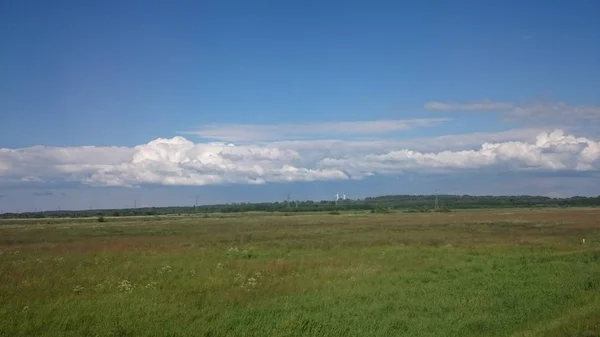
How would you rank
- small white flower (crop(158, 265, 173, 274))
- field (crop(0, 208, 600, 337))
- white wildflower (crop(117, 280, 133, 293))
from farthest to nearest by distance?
1. small white flower (crop(158, 265, 173, 274))
2. white wildflower (crop(117, 280, 133, 293))
3. field (crop(0, 208, 600, 337))

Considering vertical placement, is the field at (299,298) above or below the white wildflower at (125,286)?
below

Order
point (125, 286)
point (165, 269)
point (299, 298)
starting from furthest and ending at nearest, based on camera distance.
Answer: point (165, 269) → point (125, 286) → point (299, 298)

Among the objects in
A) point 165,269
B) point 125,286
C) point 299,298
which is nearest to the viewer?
point 299,298

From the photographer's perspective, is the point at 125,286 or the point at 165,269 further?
the point at 165,269

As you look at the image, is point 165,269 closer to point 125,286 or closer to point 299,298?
point 125,286

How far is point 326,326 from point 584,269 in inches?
577

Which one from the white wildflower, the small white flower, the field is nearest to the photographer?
the field

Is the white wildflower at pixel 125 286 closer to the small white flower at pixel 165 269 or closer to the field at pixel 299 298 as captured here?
the field at pixel 299 298

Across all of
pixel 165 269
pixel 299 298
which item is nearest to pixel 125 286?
pixel 299 298

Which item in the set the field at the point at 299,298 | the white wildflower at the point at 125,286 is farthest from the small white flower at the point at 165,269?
the white wildflower at the point at 125,286

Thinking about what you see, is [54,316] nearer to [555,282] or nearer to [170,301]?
[170,301]

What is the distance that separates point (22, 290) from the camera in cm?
1706

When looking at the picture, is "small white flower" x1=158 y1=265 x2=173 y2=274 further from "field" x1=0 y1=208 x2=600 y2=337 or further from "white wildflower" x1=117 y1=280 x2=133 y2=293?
"white wildflower" x1=117 y1=280 x2=133 y2=293

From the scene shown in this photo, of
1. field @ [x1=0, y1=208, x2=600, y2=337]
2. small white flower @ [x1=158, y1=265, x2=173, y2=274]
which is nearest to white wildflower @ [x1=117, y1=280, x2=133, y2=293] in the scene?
field @ [x1=0, y1=208, x2=600, y2=337]
